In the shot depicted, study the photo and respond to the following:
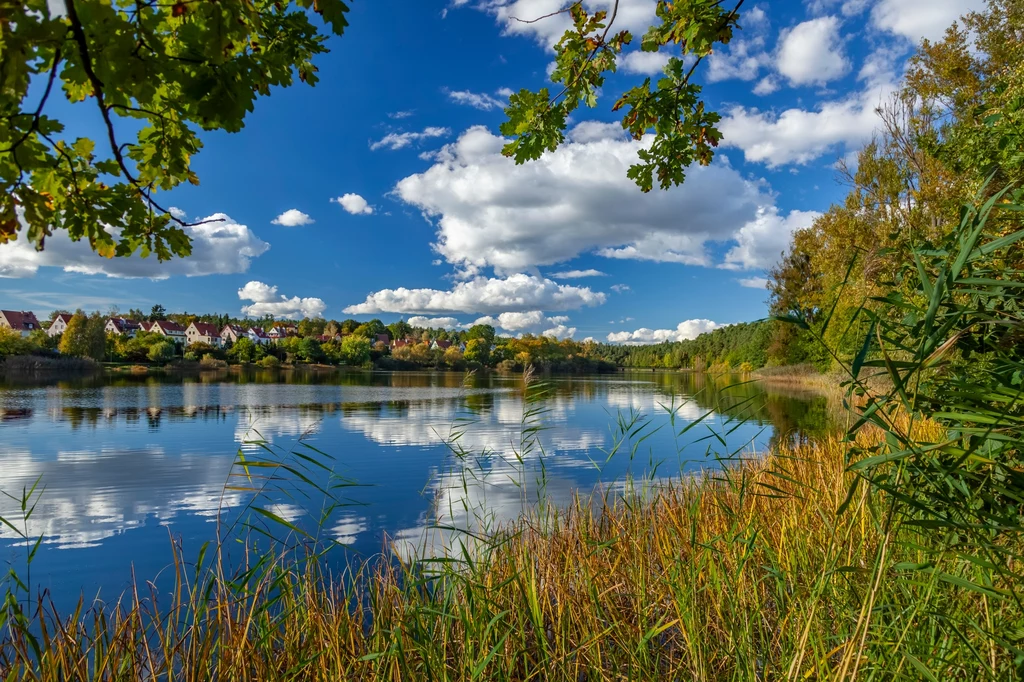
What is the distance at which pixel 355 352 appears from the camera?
3467 inches

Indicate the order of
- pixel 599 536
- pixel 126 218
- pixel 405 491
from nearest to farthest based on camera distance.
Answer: pixel 126 218, pixel 599 536, pixel 405 491

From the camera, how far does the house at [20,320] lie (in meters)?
75.5

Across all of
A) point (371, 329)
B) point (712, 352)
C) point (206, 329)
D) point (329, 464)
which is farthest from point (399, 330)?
point (329, 464)

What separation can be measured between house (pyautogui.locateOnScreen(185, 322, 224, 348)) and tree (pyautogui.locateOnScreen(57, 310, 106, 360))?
37.1 meters

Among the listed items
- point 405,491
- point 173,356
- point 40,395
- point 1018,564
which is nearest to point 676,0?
point 1018,564

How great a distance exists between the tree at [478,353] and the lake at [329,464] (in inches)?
2377

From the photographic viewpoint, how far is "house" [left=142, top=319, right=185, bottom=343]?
9756 centimetres

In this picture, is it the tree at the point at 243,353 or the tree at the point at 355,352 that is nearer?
the tree at the point at 243,353

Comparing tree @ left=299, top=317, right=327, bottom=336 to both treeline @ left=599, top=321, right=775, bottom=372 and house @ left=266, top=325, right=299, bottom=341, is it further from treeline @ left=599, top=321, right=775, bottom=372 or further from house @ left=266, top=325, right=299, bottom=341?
treeline @ left=599, top=321, right=775, bottom=372

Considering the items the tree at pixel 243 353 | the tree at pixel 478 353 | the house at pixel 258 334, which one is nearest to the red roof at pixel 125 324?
the house at pixel 258 334

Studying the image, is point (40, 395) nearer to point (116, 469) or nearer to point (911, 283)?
point (116, 469)

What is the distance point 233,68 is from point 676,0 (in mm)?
2373

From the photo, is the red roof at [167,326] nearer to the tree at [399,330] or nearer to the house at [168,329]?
the house at [168,329]

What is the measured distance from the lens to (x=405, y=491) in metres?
9.76
